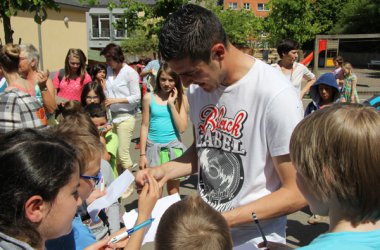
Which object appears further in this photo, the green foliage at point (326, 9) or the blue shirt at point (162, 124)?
the green foliage at point (326, 9)

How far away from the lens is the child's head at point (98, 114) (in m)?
4.26

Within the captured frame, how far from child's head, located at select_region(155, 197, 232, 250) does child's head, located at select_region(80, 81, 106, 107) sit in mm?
3427

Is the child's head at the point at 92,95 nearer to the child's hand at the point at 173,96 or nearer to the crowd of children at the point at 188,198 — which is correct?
the child's hand at the point at 173,96

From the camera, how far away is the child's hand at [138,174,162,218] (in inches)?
73.9

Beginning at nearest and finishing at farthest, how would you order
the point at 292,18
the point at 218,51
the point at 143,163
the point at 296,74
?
the point at 218,51 < the point at 143,163 < the point at 296,74 < the point at 292,18

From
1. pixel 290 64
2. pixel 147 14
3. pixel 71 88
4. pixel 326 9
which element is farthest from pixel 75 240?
pixel 326 9

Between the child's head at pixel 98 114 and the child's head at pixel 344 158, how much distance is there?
10.6 feet

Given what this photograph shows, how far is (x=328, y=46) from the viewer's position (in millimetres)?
16422

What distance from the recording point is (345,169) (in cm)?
119

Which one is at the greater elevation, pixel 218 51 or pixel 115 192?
pixel 218 51

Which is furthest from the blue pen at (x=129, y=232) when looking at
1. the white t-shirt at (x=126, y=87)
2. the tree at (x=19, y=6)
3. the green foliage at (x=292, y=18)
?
the green foliage at (x=292, y=18)

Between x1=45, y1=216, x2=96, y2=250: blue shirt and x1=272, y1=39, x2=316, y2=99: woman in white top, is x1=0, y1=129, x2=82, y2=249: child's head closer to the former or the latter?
x1=45, y1=216, x2=96, y2=250: blue shirt

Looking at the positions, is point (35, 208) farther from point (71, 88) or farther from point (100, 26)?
point (100, 26)

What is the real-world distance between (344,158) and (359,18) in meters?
43.2
